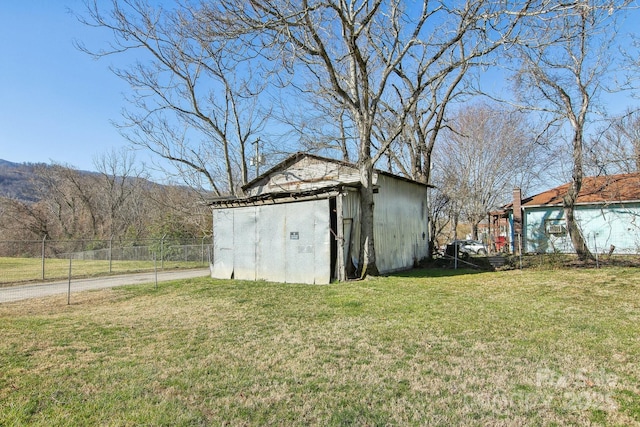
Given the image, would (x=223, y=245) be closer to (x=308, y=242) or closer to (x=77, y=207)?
(x=308, y=242)

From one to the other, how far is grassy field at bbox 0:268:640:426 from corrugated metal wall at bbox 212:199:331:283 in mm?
3224

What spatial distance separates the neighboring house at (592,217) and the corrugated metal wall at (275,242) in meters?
12.4

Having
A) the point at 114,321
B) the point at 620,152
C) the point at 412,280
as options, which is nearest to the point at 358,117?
the point at 412,280

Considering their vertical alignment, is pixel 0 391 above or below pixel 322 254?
below

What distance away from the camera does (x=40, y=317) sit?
7.55 metres

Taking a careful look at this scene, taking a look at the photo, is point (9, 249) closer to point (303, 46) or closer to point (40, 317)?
point (40, 317)

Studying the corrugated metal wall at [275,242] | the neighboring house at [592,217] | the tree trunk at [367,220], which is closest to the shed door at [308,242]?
the corrugated metal wall at [275,242]

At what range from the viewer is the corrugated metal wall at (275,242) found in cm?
1173

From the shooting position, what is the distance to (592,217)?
20984 mm

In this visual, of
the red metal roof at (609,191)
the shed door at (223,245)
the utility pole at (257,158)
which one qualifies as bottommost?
the shed door at (223,245)

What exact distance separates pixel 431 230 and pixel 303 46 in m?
14.1

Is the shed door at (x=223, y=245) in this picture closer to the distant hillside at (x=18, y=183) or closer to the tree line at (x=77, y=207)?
the tree line at (x=77, y=207)

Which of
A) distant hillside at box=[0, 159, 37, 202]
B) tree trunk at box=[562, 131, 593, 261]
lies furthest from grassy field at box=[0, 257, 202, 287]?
distant hillside at box=[0, 159, 37, 202]

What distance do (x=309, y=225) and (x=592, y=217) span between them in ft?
59.8
